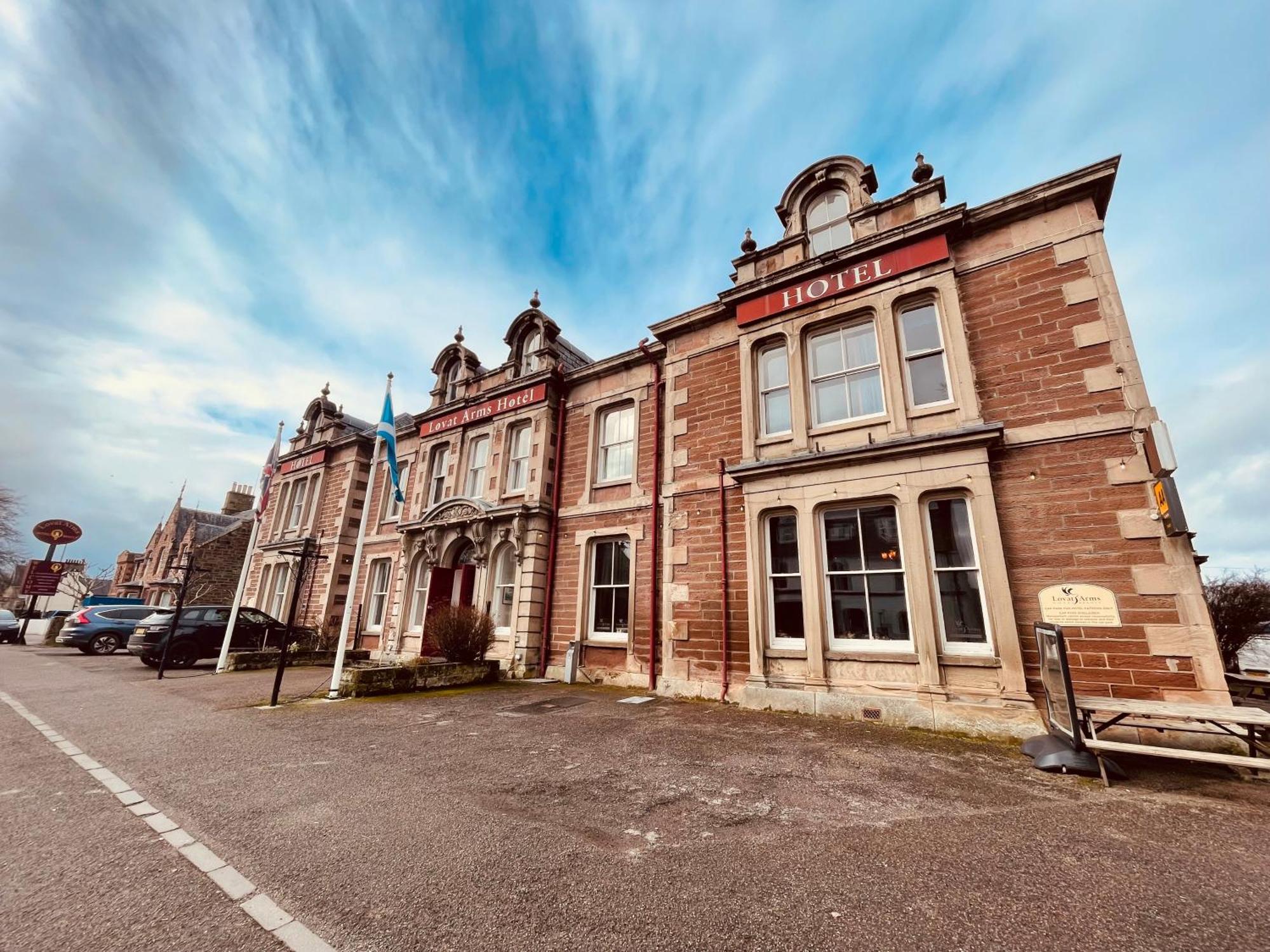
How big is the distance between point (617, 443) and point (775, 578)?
5700 mm

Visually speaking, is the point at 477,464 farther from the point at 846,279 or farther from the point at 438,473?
the point at 846,279

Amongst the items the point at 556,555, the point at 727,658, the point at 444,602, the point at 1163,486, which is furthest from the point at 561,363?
the point at 1163,486

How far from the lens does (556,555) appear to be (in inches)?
520

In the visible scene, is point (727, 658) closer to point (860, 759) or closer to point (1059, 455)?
point (860, 759)

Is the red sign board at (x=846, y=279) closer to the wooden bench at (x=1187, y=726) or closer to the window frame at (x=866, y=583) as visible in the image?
the window frame at (x=866, y=583)

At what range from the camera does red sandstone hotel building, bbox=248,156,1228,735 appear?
7.09m

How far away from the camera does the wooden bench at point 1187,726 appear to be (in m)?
4.62

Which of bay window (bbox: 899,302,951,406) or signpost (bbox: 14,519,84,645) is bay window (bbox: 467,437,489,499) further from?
signpost (bbox: 14,519,84,645)

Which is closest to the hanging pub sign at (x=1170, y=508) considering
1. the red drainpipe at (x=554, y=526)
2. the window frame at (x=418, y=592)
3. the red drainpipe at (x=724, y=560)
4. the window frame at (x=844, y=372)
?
the window frame at (x=844, y=372)

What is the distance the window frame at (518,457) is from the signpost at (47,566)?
1106 inches

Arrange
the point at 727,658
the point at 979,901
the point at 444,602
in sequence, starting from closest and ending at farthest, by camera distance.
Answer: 1. the point at 979,901
2. the point at 727,658
3. the point at 444,602

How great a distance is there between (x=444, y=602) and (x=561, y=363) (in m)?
8.04

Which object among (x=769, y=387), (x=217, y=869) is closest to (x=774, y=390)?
(x=769, y=387)

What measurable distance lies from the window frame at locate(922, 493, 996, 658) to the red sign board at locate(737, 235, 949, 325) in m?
4.24
